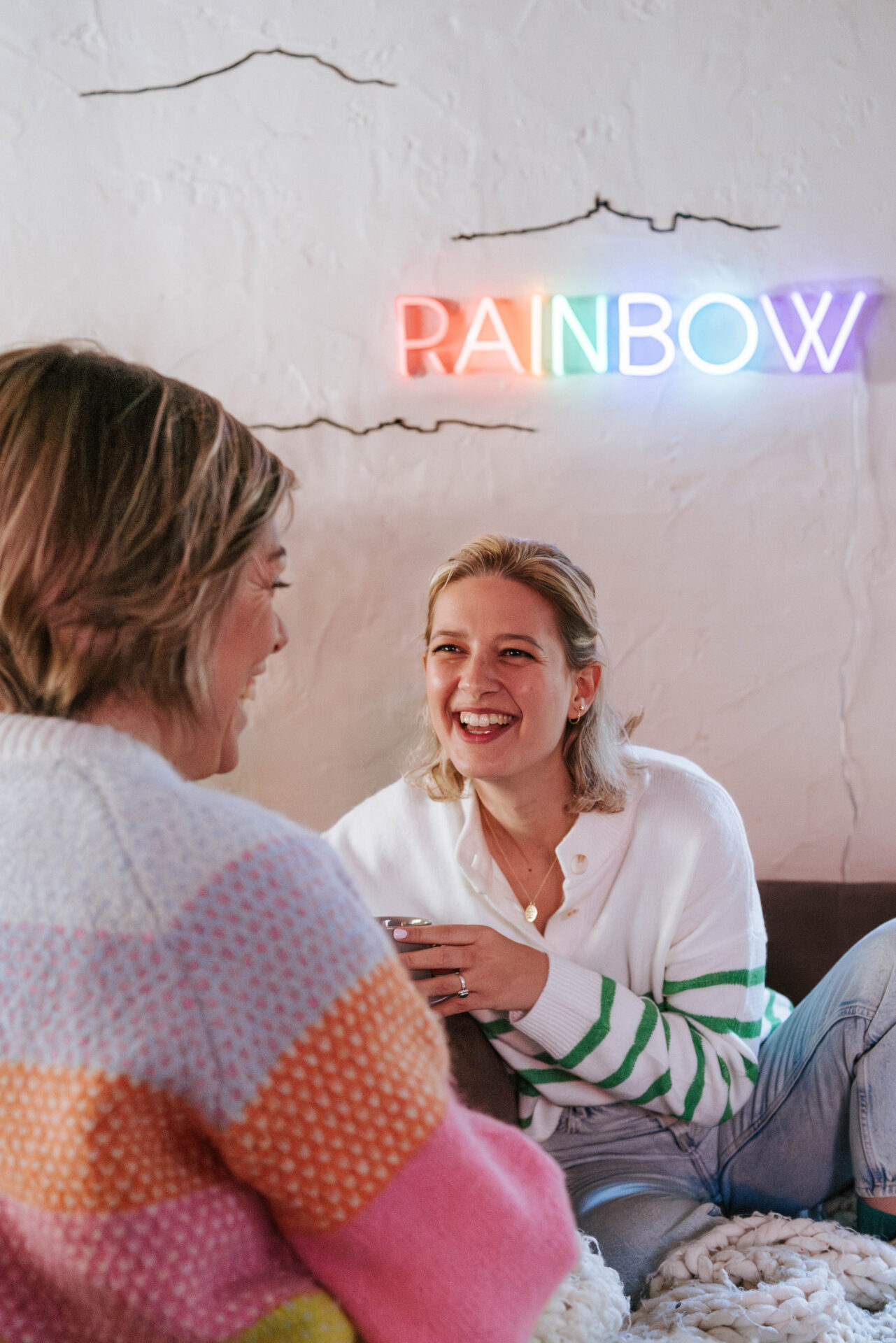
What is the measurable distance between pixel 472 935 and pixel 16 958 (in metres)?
0.84

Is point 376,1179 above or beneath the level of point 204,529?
beneath

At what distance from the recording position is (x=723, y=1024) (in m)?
1.46

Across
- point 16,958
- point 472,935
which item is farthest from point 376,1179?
point 472,935

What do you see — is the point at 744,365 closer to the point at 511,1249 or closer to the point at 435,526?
the point at 435,526

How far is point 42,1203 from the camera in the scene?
60cm

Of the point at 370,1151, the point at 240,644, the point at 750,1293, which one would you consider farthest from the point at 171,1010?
the point at 750,1293

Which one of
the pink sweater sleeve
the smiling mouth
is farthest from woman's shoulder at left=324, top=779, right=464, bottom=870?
the pink sweater sleeve

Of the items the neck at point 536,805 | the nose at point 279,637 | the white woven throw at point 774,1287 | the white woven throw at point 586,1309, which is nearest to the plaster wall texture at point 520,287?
the neck at point 536,805

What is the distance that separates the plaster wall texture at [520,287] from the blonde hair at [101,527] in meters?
1.34

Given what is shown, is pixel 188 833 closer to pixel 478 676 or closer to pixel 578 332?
pixel 478 676

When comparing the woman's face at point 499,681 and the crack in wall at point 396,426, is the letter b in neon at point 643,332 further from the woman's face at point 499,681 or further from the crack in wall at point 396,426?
the woman's face at point 499,681

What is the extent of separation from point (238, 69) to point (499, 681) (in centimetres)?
131

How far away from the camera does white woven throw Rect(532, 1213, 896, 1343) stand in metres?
1.10

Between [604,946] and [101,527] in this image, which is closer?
[101,527]
